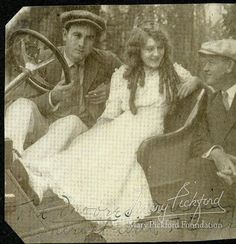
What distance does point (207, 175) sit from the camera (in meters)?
0.88

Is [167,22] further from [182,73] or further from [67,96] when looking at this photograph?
[67,96]

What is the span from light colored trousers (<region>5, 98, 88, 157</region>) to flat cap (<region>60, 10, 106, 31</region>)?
0.60 ft

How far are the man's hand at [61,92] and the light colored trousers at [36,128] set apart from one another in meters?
0.04

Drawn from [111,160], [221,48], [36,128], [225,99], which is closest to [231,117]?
[225,99]

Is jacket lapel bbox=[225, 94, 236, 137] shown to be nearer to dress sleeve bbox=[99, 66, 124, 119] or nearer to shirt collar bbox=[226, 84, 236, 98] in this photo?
shirt collar bbox=[226, 84, 236, 98]

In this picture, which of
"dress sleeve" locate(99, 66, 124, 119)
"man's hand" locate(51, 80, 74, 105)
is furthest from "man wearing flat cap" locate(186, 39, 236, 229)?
"man's hand" locate(51, 80, 74, 105)

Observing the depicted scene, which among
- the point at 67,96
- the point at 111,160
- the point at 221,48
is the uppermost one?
the point at 221,48

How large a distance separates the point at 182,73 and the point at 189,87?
0.03 m

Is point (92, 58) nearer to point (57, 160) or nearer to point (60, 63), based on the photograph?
point (60, 63)

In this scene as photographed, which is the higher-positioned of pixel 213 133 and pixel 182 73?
pixel 182 73

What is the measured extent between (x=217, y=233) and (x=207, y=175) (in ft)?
0.40

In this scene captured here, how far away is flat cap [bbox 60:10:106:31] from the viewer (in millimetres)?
875

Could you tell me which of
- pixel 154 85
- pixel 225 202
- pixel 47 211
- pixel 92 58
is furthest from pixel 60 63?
pixel 225 202

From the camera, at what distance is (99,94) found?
2.89 feet
